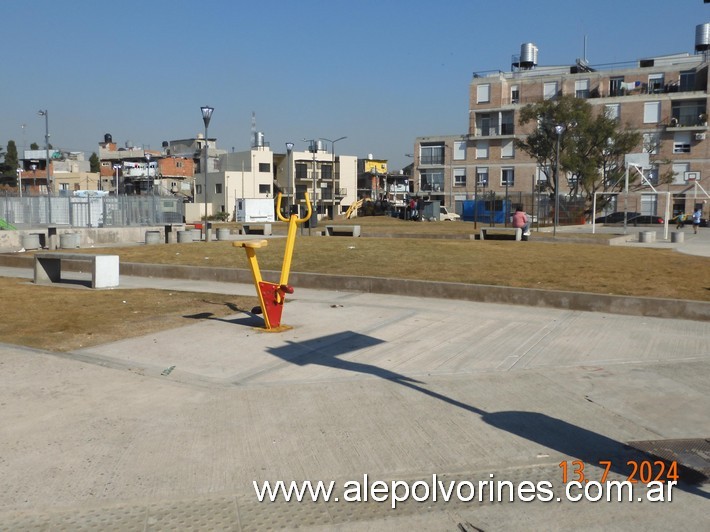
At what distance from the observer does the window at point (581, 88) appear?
67562 mm

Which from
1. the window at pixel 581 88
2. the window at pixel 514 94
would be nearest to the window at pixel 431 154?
the window at pixel 514 94

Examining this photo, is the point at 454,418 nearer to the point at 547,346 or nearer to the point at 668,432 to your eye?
the point at 668,432

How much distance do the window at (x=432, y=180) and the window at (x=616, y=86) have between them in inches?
760

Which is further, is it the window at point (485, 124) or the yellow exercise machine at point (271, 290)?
the window at point (485, 124)

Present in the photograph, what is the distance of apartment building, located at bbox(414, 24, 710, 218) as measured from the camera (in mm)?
62094

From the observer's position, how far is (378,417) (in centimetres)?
623

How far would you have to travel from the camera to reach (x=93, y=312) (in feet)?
37.6

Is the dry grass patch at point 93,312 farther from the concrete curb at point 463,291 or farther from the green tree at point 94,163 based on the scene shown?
the green tree at point 94,163

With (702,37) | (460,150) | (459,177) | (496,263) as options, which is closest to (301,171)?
(459,177)

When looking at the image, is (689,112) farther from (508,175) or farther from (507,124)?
(508,175)

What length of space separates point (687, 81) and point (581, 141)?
19.2 m

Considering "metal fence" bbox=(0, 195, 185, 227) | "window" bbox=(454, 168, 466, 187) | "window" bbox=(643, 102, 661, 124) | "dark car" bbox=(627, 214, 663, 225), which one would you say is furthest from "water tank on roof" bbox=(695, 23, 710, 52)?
"metal fence" bbox=(0, 195, 185, 227)

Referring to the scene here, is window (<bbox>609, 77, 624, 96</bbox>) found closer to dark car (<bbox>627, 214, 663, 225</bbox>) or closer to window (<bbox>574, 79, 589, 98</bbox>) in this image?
window (<bbox>574, 79, 589, 98</bbox>)

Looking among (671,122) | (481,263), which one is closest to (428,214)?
(671,122)
